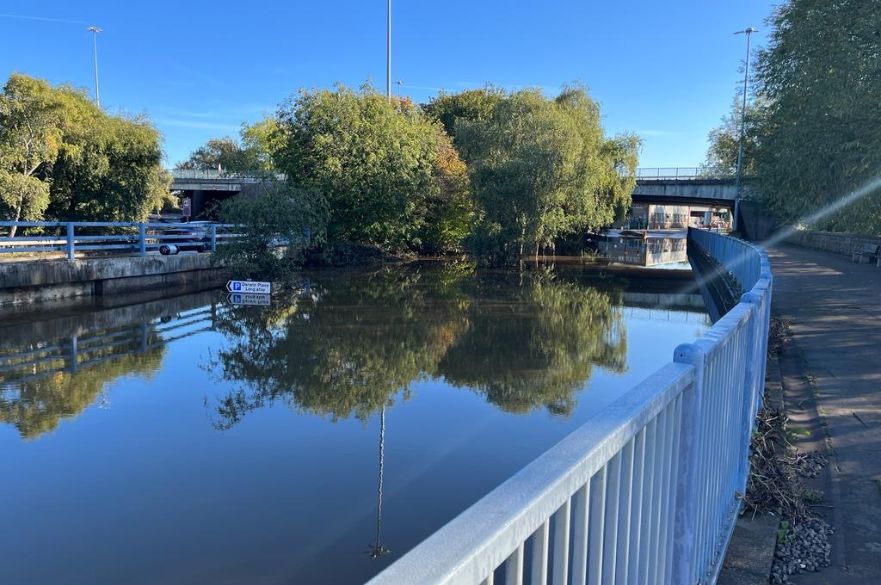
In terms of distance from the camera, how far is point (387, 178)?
3078 centimetres

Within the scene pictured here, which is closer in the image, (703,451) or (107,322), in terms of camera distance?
(703,451)

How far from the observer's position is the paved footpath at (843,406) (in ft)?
12.0

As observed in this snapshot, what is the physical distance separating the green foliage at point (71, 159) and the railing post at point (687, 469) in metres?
26.7

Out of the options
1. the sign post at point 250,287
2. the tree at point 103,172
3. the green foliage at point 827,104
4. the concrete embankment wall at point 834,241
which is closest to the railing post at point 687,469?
the green foliage at point 827,104

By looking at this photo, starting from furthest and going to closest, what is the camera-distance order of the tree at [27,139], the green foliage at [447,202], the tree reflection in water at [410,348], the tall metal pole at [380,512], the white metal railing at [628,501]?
1. the green foliage at [447,202]
2. the tree at [27,139]
3. the tree reflection in water at [410,348]
4. the tall metal pole at [380,512]
5. the white metal railing at [628,501]

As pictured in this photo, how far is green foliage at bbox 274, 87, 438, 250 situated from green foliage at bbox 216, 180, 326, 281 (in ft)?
16.2

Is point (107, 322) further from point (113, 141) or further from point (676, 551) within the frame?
point (113, 141)

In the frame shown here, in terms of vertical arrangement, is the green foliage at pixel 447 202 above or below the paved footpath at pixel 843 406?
above

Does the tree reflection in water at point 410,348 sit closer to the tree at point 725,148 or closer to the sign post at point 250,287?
the sign post at point 250,287

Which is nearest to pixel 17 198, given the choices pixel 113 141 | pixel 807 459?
pixel 113 141

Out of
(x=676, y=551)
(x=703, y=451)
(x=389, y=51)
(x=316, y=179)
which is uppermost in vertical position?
(x=389, y=51)

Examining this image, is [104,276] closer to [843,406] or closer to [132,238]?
[132,238]

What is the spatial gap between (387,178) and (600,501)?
29.7 meters

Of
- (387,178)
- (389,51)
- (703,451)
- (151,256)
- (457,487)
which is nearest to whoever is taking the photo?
(703,451)
